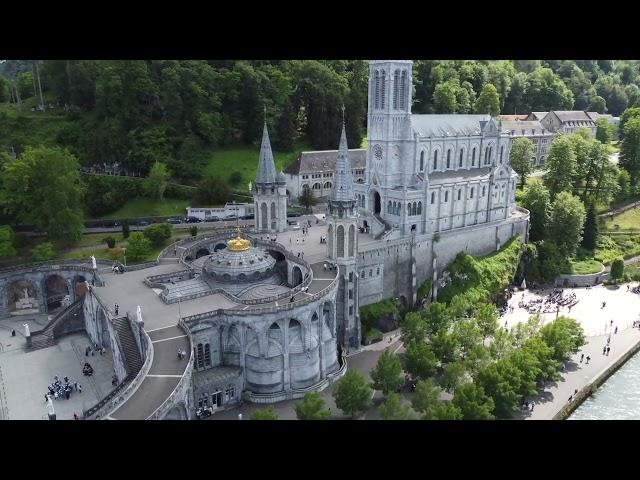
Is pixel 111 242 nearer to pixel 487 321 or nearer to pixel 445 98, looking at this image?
pixel 487 321

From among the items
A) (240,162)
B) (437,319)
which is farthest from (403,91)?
(240,162)

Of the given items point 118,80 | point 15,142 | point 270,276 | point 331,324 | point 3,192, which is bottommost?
point 331,324

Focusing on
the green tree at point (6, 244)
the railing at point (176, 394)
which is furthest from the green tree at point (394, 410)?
the green tree at point (6, 244)

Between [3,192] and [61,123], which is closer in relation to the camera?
[3,192]

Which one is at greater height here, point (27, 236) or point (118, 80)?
point (118, 80)

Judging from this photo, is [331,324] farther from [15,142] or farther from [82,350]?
[15,142]

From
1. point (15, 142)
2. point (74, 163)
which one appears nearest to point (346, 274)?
point (74, 163)

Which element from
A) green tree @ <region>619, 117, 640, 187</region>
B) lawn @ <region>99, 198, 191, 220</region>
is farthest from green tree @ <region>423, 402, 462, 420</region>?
green tree @ <region>619, 117, 640, 187</region>
